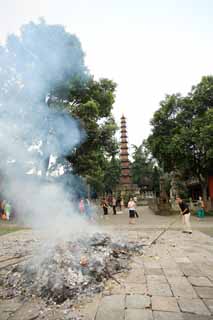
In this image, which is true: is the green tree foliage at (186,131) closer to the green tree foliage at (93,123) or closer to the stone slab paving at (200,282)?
the green tree foliage at (93,123)

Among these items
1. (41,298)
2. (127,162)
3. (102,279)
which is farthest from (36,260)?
(127,162)

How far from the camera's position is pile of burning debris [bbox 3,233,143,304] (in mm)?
3428

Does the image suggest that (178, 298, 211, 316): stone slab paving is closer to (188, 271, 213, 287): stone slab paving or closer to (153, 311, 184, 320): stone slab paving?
(153, 311, 184, 320): stone slab paving

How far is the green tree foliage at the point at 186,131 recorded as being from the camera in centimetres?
1544

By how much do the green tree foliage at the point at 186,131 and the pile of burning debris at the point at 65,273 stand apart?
40.7 ft

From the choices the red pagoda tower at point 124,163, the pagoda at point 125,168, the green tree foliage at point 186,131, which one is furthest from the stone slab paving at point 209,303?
the red pagoda tower at point 124,163

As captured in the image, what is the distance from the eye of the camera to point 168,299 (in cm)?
316

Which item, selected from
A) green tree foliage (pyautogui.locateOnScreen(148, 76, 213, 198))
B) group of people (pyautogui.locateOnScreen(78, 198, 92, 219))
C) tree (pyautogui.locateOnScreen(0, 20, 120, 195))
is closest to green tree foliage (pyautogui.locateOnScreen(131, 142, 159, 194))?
green tree foliage (pyautogui.locateOnScreen(148, 76, 213, 198))

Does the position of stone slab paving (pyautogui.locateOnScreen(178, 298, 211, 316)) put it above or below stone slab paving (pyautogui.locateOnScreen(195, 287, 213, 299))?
above

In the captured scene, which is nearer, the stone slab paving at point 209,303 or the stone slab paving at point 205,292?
the stone slab paving at point 209,303

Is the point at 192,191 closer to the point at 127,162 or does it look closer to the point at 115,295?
the point at 127,162

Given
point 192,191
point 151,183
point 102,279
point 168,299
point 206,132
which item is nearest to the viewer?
point 168,299

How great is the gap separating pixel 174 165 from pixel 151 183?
2566 centimetres

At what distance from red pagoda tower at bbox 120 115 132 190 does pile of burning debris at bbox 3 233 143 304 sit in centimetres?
3219
